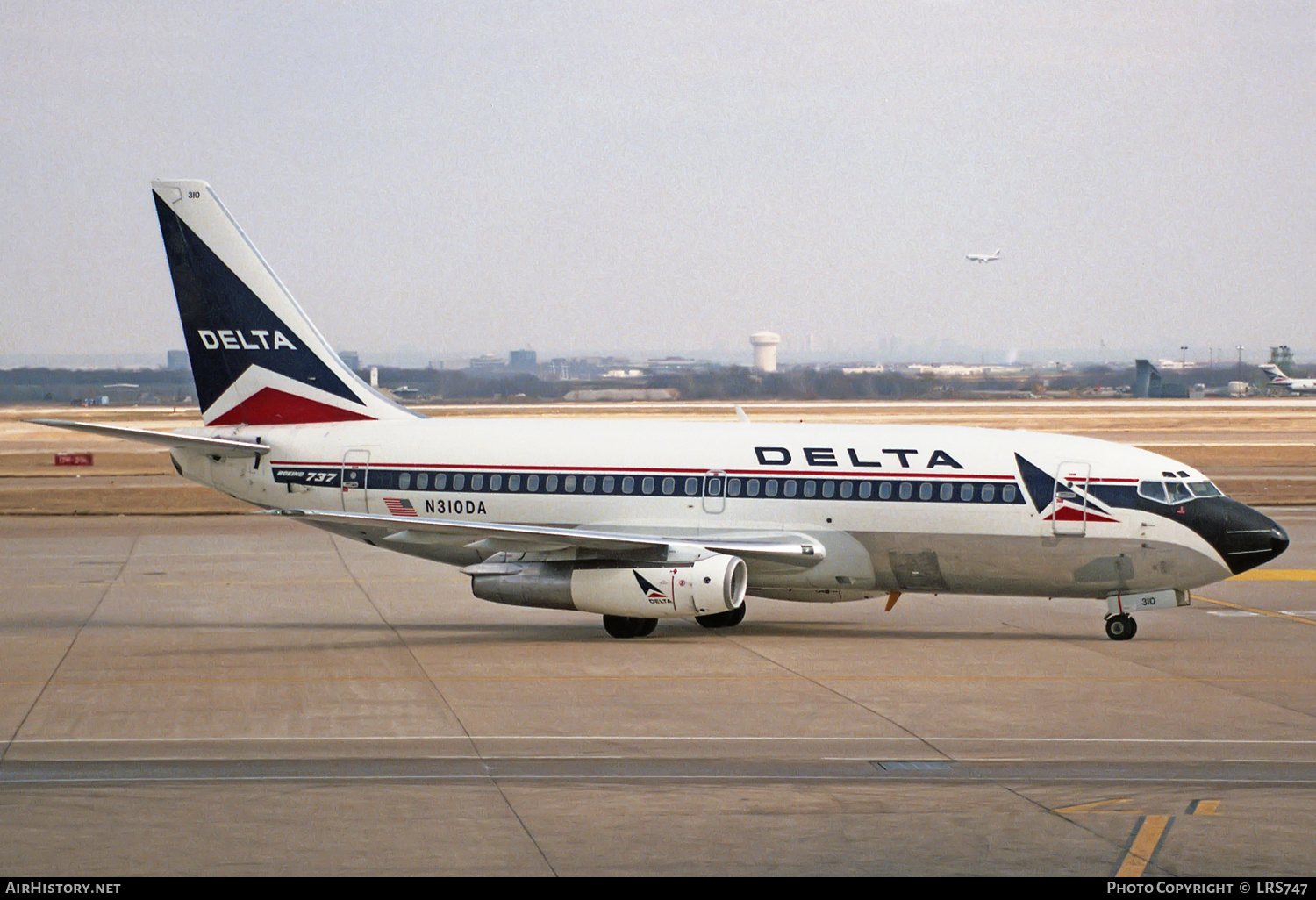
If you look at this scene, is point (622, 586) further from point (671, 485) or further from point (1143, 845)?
point (1143, 845)

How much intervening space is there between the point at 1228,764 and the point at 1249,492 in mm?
45496

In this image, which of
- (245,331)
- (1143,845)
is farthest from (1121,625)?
(245,331)

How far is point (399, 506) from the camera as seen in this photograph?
3025cm

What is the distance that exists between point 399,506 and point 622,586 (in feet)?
18.9

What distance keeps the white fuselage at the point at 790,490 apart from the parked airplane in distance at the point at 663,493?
4cm

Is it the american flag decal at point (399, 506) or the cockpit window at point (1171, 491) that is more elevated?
the cockpit window at point (1171, 491)

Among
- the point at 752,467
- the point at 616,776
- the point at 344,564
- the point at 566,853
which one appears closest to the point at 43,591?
the point at 344,564

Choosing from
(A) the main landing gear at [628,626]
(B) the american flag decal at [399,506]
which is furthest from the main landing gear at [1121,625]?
(B) the american flag decal at [399,506]

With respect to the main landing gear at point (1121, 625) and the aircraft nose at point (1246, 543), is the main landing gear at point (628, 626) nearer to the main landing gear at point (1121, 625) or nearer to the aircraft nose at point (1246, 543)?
the main landing gear at point (1121, 625)

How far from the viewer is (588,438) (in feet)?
97.4

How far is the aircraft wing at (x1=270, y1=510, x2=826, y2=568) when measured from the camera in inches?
1045

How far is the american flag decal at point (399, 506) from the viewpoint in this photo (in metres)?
30.2

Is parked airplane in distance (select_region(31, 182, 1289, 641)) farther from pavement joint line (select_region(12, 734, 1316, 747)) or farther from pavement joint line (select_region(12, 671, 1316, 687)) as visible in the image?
pavement joint line (select_region(12, 734, 1316, 747))

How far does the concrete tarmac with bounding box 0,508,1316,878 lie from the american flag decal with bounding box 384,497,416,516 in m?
2.10
